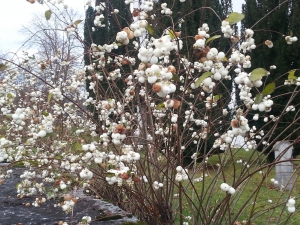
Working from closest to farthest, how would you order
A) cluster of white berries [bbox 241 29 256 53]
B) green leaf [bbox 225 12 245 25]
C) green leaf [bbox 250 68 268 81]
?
green leaf [bbox 250 68 268 81]
green leaf [bbox 225 12 245 25]
cluster of white berries [bbox 241 29 256 53]

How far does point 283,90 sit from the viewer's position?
6766 millimetres

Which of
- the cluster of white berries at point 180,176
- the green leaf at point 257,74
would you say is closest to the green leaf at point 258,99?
the green leaf at point 257,74

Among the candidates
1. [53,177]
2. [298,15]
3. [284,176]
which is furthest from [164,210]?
[298,15]

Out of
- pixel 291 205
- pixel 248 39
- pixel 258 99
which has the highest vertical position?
pixel 248 39

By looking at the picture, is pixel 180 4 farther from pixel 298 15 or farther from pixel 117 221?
pixel 117 221

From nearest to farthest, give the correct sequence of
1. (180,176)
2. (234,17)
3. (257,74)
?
(257,74)
(234,17)
(180,176)

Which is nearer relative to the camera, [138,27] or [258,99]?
[258,99]

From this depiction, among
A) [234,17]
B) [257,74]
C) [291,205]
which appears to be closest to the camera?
[257,74]

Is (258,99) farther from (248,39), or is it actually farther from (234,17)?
(248,39)

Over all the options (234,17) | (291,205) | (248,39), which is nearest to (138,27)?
(234,17)

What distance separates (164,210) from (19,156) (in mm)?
1118

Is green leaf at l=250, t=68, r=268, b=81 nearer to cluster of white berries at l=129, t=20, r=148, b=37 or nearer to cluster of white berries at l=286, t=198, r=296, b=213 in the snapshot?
cluster of white berries at l=129, t=20, r=148, b=37

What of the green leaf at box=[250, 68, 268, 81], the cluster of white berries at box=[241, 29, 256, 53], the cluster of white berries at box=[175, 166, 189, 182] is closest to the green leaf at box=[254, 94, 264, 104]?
the green leaf at box=[250, 68, 268, 81]

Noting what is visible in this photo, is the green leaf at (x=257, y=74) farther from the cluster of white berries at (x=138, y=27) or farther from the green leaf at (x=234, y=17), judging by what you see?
the cluster of white berries at (x=138, y=27)
